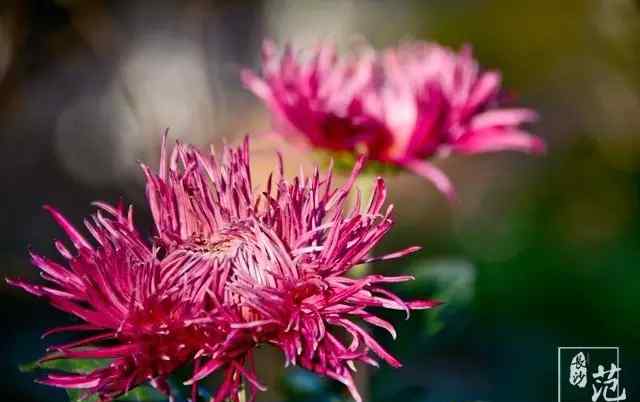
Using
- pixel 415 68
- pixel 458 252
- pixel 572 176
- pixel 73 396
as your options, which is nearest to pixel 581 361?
pixel 415 68

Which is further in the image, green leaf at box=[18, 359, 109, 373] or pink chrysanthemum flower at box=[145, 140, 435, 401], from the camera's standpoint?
green leaf at box=[18, 359, 109, 373]

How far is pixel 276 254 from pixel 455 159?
11.2 feet

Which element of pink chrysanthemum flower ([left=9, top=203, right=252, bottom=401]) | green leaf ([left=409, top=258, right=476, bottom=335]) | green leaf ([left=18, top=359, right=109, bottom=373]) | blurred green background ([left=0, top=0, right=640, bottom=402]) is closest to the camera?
pink chrysanthemum flower ([left=9, top=203, right=252, bottom=401])

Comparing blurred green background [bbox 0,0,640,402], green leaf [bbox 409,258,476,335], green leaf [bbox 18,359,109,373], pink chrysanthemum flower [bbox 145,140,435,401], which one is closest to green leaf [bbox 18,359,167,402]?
green leaf [bbox 18,359,109,373]

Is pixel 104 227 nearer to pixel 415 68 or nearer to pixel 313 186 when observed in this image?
pixel 313 186

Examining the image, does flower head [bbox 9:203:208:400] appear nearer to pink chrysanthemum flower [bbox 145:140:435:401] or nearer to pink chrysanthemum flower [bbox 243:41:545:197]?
pink chrysanthemum flower [bbox 145:140:435:401]

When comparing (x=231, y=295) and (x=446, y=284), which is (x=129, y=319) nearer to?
(x=231, y=295)

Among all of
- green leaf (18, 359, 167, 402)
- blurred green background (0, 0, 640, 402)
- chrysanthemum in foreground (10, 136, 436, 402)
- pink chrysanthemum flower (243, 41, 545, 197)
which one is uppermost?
blurred green background (0, 0, 640, 402)

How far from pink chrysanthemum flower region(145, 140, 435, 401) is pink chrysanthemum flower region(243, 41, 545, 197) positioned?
0.27 m

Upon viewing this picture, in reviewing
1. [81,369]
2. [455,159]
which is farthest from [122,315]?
[455,159]

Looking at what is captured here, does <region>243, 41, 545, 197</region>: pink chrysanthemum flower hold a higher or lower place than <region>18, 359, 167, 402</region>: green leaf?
higher

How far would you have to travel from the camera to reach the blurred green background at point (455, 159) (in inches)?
106

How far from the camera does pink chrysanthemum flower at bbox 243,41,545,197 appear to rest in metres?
0.95

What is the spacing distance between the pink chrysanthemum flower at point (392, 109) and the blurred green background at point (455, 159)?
Result: 1178mm
